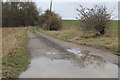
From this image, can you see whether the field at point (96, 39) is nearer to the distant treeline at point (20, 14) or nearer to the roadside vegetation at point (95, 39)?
the roadside vegetation at point (95, 39)

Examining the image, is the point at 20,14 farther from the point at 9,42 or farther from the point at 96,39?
the point at 96,39

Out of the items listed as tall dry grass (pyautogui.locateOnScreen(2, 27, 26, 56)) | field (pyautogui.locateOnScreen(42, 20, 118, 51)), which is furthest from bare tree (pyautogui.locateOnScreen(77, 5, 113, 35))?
tall dry grass (pyautogui.locateOnScreen(2, 27, 26, 56))

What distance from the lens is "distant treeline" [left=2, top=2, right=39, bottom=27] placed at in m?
60.6

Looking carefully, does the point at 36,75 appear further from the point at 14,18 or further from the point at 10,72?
the point at 14,18

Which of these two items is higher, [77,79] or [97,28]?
[97,28]

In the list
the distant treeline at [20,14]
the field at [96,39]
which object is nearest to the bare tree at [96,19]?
the field at [96,39]

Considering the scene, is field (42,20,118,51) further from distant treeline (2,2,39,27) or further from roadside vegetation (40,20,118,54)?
distant treeline (2,2,39,27)

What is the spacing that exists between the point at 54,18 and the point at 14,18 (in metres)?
21.4

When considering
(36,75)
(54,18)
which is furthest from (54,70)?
(54,18)

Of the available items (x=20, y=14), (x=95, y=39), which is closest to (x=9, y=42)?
(x=95, y=39)

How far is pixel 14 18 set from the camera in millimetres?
63250

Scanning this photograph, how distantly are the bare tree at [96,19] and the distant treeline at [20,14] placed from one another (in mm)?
42297

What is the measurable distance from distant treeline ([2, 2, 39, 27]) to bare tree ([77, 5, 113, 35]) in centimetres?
4230

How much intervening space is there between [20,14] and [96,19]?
155 feet
